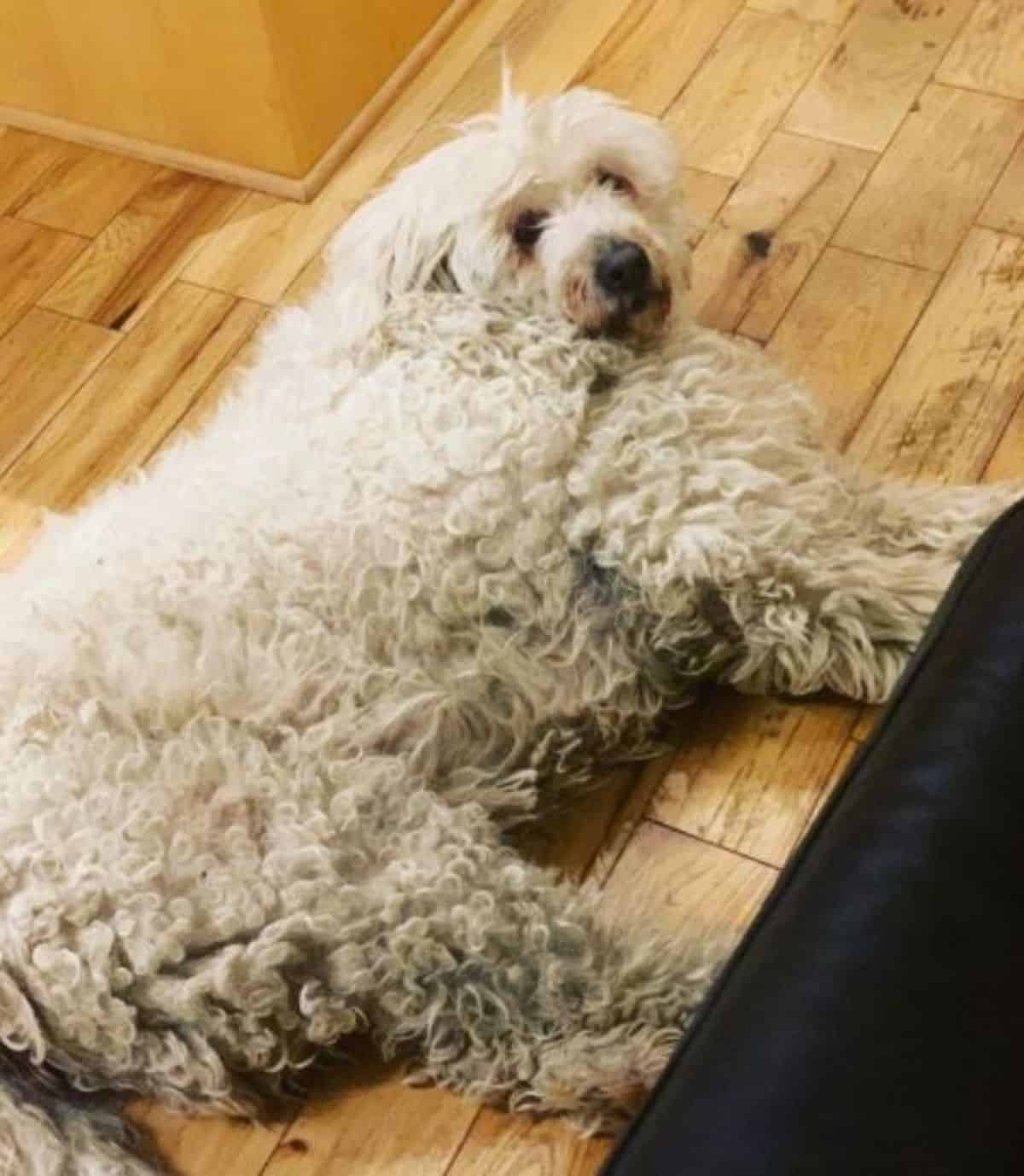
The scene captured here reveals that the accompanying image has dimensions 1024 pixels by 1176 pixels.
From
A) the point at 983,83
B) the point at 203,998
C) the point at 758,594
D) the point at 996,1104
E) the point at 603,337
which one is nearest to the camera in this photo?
the point at 996,1104

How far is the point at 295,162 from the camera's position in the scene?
108 inches

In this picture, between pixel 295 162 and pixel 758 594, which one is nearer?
pixel 758 594

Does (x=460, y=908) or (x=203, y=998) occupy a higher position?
(x=460, y=908)

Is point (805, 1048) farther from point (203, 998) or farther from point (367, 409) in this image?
point (367, 409)

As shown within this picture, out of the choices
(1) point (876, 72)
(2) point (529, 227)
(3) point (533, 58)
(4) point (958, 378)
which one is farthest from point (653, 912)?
(3) point (533, 58)

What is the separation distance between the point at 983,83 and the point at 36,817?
1913 millimetres

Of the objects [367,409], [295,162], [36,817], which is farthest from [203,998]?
[295,162]

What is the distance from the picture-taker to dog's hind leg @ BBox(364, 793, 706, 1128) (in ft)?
5.06

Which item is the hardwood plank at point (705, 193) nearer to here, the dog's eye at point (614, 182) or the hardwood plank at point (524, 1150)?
the dog's eye at point (614, 182)

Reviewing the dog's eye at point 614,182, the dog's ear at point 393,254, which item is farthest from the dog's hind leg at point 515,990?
the dog's eye at point 614,182

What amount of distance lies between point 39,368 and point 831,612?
1.36 m

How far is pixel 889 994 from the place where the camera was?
986 mm

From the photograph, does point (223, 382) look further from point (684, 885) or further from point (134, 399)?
point (684, 885)

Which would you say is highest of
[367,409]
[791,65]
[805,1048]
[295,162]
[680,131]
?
[791,65]
